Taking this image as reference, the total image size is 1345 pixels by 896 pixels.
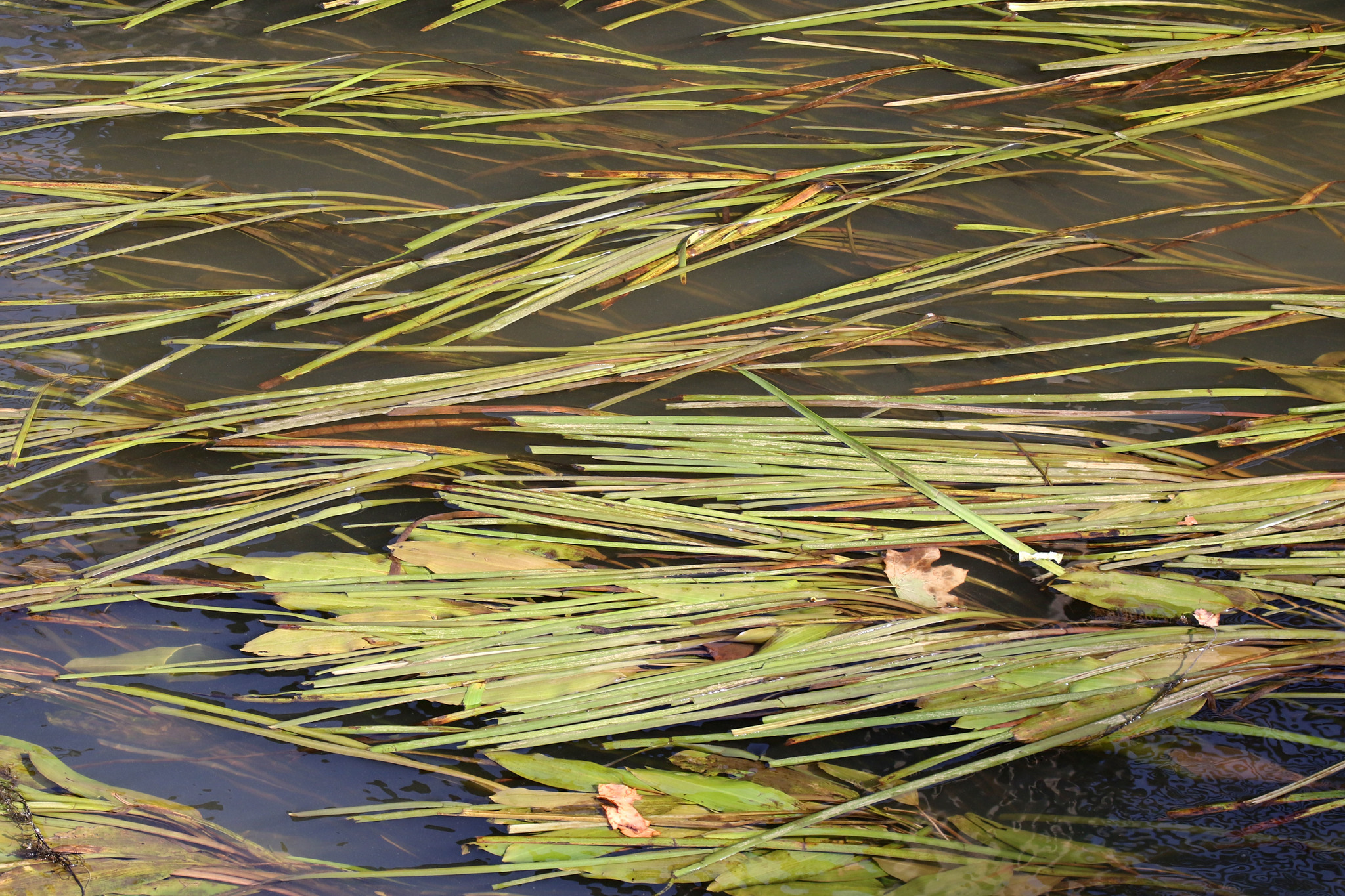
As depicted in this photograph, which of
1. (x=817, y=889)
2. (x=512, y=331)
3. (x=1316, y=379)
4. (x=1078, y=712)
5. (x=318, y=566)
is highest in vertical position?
(x=512, y=331)

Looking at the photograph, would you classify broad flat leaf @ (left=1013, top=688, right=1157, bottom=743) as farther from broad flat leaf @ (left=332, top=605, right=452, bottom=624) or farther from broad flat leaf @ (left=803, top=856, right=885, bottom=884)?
broad flat leaf @ (left=332, top=605, right=452, bottom=624)

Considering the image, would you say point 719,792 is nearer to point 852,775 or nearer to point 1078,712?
point 852,775

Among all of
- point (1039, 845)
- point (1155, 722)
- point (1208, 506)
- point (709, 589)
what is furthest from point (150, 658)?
point (1208, 506)

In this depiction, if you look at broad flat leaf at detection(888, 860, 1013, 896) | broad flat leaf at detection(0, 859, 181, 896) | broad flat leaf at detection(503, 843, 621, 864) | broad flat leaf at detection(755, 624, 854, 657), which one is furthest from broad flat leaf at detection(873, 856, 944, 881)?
broad flat leaf at detection(0, 859, 181, 896)

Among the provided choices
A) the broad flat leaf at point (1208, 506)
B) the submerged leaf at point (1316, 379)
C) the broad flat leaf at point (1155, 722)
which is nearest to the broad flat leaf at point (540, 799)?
the broad flat leaf at point (1155, 722)

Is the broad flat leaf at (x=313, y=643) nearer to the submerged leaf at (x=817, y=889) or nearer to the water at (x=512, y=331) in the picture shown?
the water at (x=512, y=331)

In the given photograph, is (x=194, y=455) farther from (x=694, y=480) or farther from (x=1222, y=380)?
(x=1222, y=380)
